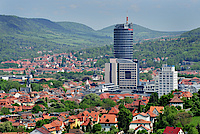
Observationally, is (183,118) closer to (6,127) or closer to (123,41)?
(6,127)

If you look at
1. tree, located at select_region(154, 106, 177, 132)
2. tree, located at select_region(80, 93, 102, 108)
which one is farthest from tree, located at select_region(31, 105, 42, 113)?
tree, located at select_region(154, 106, 177, 132)

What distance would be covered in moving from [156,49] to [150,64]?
29.0 meters

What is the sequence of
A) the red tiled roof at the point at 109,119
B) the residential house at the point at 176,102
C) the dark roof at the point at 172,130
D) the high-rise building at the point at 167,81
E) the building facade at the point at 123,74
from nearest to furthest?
the dark roof at the point at 172,130
the red tiled roof at the point at 109,119
the residential house at the point at 176,102
the high-rise building at the point at 167,81
the building facade at the point at 123,74

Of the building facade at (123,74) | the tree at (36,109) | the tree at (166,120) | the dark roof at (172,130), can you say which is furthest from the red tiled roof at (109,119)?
the building facade at (123,74)

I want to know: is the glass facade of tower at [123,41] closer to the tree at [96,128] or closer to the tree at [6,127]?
the tree at [6,127]

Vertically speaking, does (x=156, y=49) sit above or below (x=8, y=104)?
above

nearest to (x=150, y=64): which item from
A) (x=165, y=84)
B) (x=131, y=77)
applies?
(x=131, y=77)

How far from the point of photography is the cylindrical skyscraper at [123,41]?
106 metres

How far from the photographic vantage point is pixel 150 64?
16362 centimetres

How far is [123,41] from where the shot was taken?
106 m

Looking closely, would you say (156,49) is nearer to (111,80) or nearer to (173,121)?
(111,80)

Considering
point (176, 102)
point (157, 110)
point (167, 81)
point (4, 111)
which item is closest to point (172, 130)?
point (157, 110)

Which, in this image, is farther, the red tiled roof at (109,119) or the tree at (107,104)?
the tree at (107,104)

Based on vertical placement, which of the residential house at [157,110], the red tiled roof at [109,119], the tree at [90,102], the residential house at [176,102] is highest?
the residential house at [176,102]
